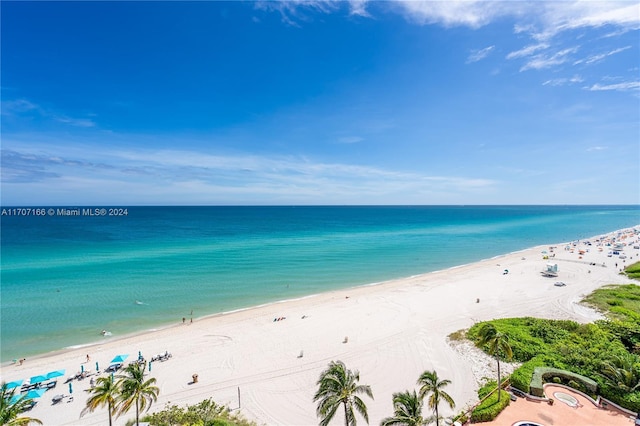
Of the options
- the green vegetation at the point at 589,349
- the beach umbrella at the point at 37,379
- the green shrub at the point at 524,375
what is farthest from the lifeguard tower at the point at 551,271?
the beach umbrella at the point at 37,379

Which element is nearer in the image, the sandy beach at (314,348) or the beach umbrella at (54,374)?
the sandy beach at (314,348)

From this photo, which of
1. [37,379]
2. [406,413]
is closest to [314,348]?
[406,413]

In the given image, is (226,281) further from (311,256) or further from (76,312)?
(311,256)

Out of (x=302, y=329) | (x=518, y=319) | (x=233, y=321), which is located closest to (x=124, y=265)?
(x=233, y=321)

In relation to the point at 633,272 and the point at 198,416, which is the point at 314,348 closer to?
the point at 198,416

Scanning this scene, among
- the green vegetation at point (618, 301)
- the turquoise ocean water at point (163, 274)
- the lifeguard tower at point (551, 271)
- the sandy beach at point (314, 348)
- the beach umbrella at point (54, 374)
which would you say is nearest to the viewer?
the sandy beach at point (314, 348)

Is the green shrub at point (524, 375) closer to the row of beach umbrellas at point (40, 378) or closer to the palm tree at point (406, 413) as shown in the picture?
the palm tree at point (406, 413)

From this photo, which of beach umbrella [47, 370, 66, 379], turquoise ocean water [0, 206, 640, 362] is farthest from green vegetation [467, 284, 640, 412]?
beach umbrella [47, 370, 66, 379]
